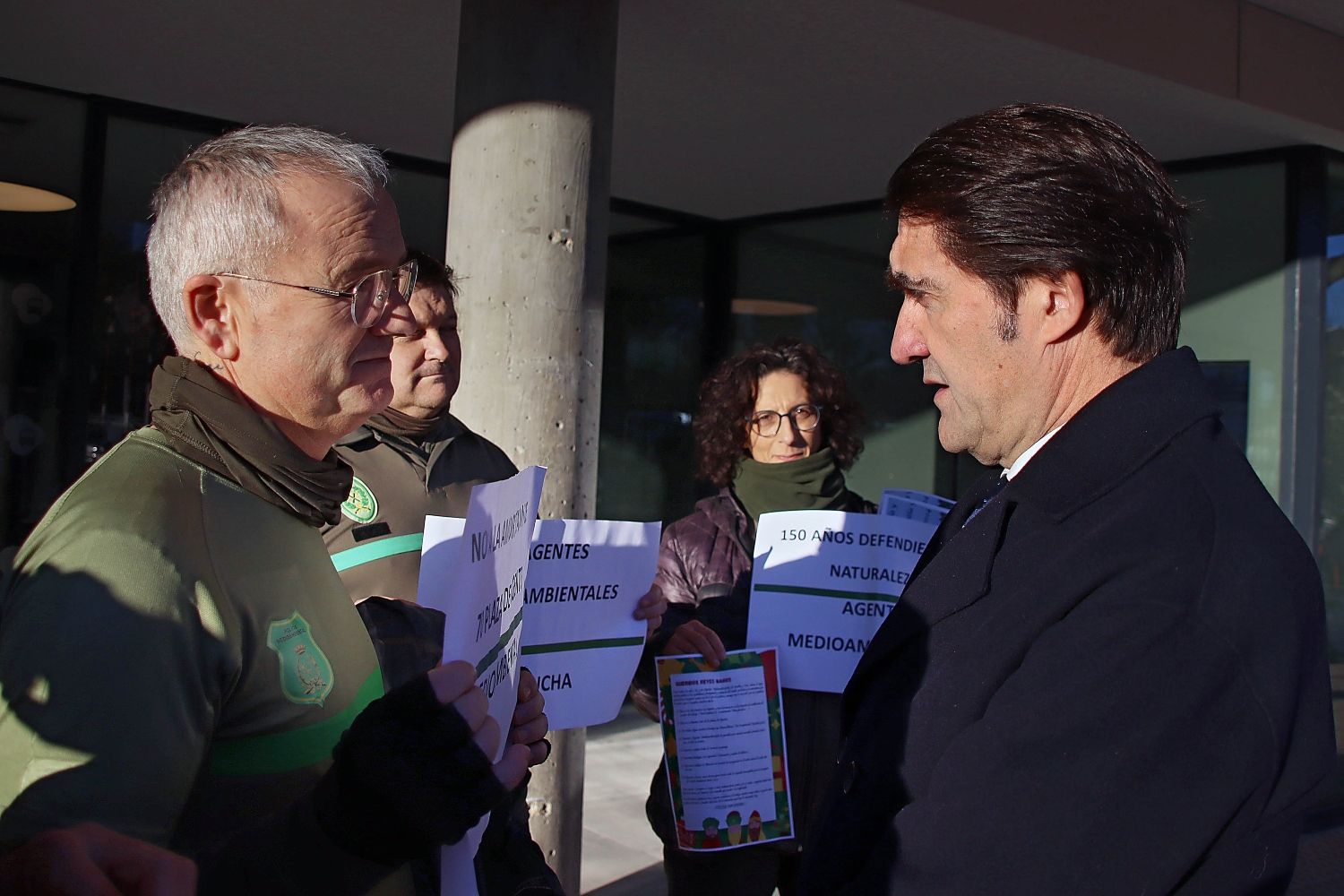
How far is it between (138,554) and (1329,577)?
661 cm

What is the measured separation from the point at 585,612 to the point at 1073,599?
1265mm

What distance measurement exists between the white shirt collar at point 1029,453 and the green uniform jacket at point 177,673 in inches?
39.1

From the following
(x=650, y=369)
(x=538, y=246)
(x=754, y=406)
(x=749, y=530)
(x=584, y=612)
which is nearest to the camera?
(x=584, y=612)

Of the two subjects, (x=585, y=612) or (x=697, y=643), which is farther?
(x=697, y=643)

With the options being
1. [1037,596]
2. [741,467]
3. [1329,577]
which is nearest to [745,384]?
[741,467]

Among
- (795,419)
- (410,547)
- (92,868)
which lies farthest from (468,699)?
(795,419)

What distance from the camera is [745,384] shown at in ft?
12.0

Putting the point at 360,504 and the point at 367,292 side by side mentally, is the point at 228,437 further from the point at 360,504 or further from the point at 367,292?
the point at 360,504

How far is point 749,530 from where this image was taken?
3.42 meters

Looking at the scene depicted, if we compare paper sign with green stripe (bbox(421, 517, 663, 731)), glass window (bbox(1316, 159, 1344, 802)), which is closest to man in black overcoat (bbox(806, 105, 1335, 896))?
paper sign with green stripe (bbox(421, 517, 663, 731))

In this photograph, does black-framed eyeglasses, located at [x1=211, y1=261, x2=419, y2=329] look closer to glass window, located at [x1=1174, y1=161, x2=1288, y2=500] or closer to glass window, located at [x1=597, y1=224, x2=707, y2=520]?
glass window, located at [x1=1174, y1=161, x2=1288, y2=500]

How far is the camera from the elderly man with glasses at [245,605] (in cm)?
113

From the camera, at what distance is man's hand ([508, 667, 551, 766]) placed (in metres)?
1.77

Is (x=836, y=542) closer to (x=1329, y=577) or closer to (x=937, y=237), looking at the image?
(x=937, y=237)
